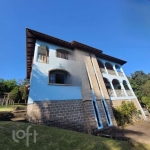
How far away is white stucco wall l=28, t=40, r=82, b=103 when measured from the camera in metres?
7.82

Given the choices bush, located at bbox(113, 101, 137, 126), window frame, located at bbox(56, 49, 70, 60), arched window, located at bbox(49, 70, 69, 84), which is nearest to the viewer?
arched window, located at bbox(49, 70, 69, 84)

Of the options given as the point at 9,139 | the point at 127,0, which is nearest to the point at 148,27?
the point at 127,0

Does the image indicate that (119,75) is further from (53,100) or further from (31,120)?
(31,120)

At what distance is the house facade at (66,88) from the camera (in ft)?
24.9

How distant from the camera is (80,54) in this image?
12.6 m

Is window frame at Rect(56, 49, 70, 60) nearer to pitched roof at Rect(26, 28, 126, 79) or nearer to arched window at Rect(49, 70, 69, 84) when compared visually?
pitched roof at Rect(26, 28, 126, 79)

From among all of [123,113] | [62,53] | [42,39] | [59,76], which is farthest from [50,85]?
[123,113]

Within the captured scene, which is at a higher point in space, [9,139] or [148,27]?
[148,27]

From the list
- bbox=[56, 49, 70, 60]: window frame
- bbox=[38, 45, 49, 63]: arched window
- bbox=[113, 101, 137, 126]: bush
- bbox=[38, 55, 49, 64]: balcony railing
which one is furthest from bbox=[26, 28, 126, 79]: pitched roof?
bbox=[113, 101, 137, 126]: bush

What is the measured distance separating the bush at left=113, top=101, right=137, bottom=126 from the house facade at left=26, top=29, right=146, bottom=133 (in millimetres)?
907

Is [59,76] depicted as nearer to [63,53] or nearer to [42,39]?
[63,53]

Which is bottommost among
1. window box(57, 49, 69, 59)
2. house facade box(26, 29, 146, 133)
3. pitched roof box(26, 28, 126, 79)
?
house facade box(26, 29, 146, 133)

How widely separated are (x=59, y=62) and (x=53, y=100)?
4.60 m

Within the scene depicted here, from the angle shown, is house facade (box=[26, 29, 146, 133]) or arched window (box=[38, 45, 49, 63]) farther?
arched window (box=[38, 45, 49, 63])
